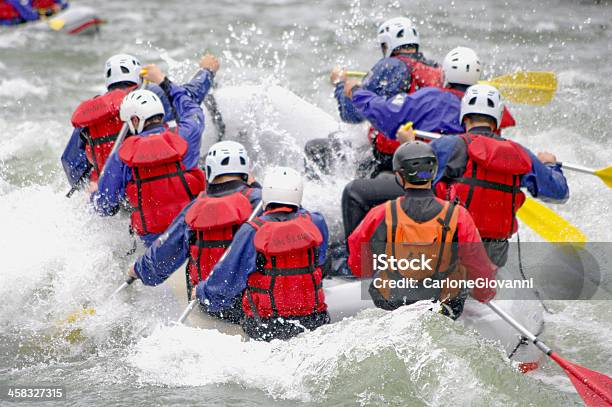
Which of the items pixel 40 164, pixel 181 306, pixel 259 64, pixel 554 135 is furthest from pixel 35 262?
pixel 259 64

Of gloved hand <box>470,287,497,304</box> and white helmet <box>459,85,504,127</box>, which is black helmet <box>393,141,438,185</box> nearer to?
gloved hand <box>470,287,497,304</box>

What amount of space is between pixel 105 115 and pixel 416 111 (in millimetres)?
2310

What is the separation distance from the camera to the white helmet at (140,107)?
6172 millimetres

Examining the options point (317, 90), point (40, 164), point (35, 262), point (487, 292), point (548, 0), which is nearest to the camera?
point (487, 292)

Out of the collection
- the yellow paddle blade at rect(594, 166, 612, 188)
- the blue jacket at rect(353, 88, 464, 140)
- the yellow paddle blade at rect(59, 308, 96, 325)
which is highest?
the blue jacket at rect(353, 88, 464, 140)

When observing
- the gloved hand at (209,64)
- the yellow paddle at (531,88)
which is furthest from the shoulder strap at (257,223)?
the yellow paddle at (531,88)

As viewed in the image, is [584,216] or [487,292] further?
[584,216]

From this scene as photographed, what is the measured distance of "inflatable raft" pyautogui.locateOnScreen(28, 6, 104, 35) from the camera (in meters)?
15.5

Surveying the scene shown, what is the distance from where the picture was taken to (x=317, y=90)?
39.4 ft

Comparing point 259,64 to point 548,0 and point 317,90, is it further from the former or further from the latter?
point 548,0

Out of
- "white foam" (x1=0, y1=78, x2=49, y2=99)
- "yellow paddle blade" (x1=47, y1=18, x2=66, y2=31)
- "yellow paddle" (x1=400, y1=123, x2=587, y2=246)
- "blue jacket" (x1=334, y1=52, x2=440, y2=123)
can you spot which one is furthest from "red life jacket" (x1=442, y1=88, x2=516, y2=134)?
"yellow paddle blade" (x1=47, y1=18, x2=66, y2=31)

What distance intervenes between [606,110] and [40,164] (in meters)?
6.64

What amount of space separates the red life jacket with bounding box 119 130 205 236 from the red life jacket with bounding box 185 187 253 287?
2.38 ft

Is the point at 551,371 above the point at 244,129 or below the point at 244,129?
below
